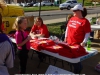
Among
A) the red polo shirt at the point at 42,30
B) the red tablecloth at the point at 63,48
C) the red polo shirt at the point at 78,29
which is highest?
the red polo shirt at the point at 78,29

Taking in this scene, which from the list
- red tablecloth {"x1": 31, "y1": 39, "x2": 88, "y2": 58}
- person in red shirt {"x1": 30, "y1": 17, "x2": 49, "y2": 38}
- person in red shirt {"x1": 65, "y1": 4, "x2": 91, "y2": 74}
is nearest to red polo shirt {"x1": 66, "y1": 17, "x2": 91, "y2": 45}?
person in red shirt {"x1": 65, "y1": 4, "x2": 91, "y2": 74}

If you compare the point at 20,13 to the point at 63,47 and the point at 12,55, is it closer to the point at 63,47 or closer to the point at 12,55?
the point at 63,47

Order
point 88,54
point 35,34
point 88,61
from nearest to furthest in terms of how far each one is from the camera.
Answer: point 88,54
point 35,34
point 88,61

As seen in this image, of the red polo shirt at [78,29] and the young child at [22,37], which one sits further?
the red polo shirt at [78,29]

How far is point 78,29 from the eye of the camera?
13.4ft

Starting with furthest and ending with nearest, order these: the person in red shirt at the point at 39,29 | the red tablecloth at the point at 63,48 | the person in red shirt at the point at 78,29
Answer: the person in red shirt at the point at 39,29 → the person in red shirt at the point at 78,29 → the red tablecloth at the point at 63,48

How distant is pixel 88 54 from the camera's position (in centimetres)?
402

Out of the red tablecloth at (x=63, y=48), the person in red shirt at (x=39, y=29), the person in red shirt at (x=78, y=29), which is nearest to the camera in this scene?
the red tablecloth at (x=63, y=48)

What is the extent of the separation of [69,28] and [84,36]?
0.38m

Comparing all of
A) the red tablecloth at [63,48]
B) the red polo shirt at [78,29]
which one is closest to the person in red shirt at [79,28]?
the red polo shirt at [78,29]

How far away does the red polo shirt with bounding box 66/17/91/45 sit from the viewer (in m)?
4.04

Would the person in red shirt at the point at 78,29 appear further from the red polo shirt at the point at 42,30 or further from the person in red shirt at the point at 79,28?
the red polo shirt at the point at 42,30

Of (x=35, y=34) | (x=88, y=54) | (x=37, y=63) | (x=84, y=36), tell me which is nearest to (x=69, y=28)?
(x=84, y=36)

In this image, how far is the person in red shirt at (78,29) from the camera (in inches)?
158
